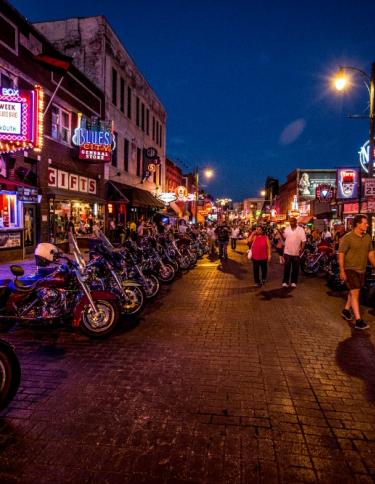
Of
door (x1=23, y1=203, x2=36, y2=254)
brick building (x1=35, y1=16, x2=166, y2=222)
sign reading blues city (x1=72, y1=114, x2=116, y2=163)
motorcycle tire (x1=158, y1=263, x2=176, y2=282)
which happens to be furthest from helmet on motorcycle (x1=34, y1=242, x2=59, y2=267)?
brick building (x1=35, y1=16, x2=166, y2=222)

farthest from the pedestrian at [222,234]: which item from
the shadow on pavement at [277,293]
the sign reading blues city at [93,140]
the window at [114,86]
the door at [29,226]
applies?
the window at [114,86]

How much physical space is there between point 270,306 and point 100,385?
16.8ft

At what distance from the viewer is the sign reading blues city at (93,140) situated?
20.4 metres

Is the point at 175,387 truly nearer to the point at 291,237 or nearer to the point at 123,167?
the point at 291,237

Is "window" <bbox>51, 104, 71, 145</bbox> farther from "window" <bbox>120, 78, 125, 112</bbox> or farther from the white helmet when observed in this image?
the white helmet

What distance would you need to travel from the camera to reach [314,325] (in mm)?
7156

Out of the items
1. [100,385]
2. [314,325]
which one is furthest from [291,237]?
[100,385]

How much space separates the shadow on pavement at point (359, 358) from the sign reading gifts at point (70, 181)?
616 inches

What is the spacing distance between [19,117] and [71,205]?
9.49 m

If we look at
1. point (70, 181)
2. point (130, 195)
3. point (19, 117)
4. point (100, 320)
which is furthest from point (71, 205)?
point (100, 320)

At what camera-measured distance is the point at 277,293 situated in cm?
1033

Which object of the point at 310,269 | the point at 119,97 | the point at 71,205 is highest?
the point at 119,97

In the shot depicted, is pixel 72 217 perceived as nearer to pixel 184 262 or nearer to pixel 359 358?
pixel 184 262

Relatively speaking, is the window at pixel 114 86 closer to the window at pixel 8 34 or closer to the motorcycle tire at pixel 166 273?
the window at pixel 8 34
